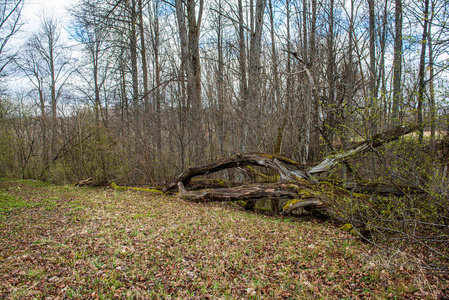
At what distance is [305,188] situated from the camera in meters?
6.91

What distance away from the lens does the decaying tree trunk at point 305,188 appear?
6.05m

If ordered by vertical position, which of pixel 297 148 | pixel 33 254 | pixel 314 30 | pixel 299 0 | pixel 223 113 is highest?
pixel 299 0

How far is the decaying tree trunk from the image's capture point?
6.05 metres

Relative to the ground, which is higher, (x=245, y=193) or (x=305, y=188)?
(x=305, y=188)

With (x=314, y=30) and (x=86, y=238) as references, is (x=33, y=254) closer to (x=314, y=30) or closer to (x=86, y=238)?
(x=86, y=238)

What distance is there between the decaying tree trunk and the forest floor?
66 centimetres

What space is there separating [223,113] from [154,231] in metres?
8.43

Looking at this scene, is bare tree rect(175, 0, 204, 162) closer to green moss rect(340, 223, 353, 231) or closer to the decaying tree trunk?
the decaying tree trunk

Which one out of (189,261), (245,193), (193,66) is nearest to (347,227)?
(245,193)

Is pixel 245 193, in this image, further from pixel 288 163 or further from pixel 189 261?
pixel 189 261

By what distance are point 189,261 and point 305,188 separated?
13.3 ft

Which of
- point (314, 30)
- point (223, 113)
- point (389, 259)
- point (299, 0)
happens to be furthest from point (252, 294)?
point (299, 0)

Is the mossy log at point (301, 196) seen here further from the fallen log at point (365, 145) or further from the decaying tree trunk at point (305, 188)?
the fallen log at point (365, 145)

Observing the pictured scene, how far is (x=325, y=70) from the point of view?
8.51 m
